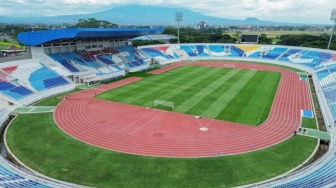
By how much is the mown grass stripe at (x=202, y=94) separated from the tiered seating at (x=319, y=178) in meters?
13.8

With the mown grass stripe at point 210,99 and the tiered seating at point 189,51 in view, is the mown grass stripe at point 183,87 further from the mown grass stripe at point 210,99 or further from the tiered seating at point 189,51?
the tiered seating at point 189,51

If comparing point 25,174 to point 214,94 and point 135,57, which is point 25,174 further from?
point 135,57

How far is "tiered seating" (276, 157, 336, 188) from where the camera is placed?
43.2 ft

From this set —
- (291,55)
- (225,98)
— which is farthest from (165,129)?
(291,55)

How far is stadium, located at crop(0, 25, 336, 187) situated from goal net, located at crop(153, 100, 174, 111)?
0.11 meters

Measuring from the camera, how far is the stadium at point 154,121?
1550 centimetres

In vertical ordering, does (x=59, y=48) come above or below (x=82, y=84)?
above

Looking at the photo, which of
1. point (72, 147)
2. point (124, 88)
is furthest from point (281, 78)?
point (72, 147)

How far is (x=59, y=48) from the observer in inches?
1619

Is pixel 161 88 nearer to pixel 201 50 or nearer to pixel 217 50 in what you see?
pixel 201 50

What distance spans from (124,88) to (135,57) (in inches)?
740

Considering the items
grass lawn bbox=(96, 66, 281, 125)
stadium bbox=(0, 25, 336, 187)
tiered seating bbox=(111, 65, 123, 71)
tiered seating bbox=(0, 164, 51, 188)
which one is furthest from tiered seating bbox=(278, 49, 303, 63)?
tiered seating bbox=(0, 164, 51, 188)

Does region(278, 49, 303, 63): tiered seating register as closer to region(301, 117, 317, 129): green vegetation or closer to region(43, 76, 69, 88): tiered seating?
region(301, 117, 317, 129): green vegetation

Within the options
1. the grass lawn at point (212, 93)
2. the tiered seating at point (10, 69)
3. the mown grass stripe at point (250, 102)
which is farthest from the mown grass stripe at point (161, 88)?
the tiered seating at point (10, 69)
